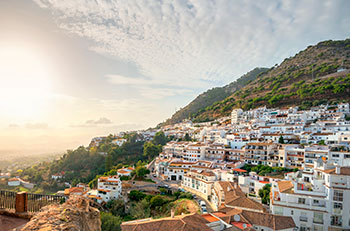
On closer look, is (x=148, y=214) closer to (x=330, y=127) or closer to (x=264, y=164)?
(x=264, y=164)

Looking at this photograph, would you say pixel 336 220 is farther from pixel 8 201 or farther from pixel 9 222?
pixel 8 201

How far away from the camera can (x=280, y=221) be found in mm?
15062

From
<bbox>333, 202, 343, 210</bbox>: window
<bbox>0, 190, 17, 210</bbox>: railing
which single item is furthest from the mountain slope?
<bbox>0, 190, 17, 210</bbox>: railing

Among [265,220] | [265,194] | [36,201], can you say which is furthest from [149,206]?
[36,201]

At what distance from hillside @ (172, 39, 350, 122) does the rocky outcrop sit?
5696 cm

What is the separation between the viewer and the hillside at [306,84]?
5241 centimetres

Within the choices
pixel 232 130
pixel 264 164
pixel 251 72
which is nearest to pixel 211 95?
pixel 251 72

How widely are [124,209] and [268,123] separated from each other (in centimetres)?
3640

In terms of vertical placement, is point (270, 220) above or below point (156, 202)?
above

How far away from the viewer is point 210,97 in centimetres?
11881

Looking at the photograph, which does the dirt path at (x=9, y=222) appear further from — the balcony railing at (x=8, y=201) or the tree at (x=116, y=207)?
the tree at (x=116, y=207)

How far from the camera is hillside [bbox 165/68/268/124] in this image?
356 ft

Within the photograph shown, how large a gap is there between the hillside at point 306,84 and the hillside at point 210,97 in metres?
26.1

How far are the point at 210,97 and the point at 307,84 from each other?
6132 centimetres
